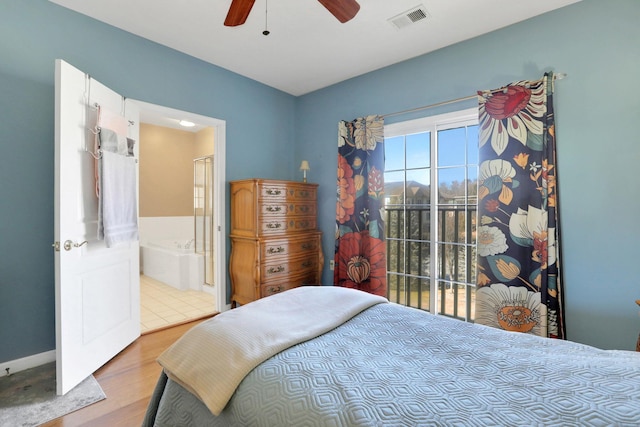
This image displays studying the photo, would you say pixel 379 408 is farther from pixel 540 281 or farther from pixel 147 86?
pixel 147 86

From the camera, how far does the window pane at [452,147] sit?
9.02ft

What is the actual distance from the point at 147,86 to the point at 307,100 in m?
1.87

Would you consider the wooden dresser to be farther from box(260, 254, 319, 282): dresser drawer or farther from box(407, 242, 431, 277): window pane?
box(407, 242, 431, 277): window pane

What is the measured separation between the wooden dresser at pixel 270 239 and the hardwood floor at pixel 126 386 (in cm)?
85

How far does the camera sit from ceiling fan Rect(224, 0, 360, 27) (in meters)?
1.63

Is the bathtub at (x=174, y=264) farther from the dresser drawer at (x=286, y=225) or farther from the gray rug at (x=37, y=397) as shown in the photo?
the gray rug at (x=37, y=397)

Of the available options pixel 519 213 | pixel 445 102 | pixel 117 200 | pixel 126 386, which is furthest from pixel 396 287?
pixel 117 200

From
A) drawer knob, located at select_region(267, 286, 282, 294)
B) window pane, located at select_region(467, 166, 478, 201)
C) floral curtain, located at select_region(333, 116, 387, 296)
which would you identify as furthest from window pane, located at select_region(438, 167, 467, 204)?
drawer knob, located at select_region(267, 286, 282, 294)

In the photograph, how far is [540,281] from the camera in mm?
2172

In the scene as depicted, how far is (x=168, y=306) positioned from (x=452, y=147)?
11.7ft

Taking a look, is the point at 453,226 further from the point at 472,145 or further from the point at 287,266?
the point at 287,266

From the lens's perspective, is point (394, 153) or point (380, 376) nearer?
point (380, 376)

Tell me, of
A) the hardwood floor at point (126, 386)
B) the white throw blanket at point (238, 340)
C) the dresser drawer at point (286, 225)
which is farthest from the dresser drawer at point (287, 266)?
the white throw blanket at point (238, 340)

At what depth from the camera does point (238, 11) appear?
5.57 ft
